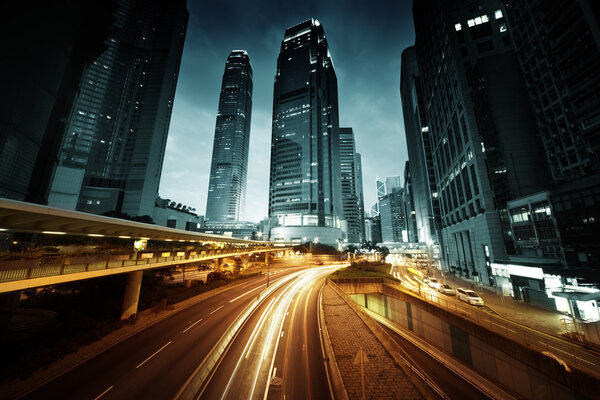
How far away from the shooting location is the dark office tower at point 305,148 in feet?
395

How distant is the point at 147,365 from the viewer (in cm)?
1262

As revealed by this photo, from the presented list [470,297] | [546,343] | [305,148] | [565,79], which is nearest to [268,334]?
[546,343]

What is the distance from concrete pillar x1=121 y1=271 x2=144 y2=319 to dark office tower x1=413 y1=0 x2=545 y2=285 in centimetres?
5019

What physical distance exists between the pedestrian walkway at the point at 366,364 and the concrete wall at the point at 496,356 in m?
8.32

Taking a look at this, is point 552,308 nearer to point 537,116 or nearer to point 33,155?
point 537,116

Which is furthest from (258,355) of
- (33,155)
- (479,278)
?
(33,155)

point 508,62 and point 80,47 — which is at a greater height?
point 80,47

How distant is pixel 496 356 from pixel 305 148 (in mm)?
121942

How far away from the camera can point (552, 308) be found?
22953 millimetres

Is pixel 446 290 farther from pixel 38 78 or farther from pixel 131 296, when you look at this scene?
pixel 38 78

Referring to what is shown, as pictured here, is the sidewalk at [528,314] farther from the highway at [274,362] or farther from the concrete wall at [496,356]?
the highway at [274,362]

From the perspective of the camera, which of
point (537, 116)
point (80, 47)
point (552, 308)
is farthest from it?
point (80, 47)

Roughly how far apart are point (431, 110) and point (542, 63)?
33.5 metres

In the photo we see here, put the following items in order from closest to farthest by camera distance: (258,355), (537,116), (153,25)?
(258,355), (537,116), (153,25)
